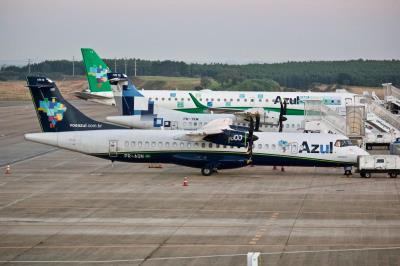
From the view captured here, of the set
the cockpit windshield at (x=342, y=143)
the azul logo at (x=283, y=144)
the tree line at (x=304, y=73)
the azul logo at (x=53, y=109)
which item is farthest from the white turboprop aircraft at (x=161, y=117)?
the tree line at (x=304, y=73)

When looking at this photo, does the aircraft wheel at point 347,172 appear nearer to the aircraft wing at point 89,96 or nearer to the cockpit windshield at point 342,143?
the cockpit windshield at point 342,143

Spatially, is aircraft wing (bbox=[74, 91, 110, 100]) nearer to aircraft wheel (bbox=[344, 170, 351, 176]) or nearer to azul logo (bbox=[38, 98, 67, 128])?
azul logo (bbox=[38, 98, 67, 128])

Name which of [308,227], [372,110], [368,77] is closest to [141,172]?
[308,227]

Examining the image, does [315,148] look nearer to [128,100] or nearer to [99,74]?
[128,100]

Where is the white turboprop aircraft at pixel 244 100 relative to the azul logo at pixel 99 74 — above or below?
below

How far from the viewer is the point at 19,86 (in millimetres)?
174750

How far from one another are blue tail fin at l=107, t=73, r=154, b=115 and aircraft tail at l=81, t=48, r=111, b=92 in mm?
13035

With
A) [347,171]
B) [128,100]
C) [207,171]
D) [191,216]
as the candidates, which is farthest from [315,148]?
[128,100]

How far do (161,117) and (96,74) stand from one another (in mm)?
23407

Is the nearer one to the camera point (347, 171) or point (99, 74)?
point (347, 171)

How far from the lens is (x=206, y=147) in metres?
49.1

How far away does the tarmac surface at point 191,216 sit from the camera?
29.9 metres

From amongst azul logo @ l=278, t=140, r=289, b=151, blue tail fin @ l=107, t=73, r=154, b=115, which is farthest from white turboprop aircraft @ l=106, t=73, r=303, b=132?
azul logo @ l=278, t=140, r=289, b=151

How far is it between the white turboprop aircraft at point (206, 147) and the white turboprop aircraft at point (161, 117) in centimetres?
1138
